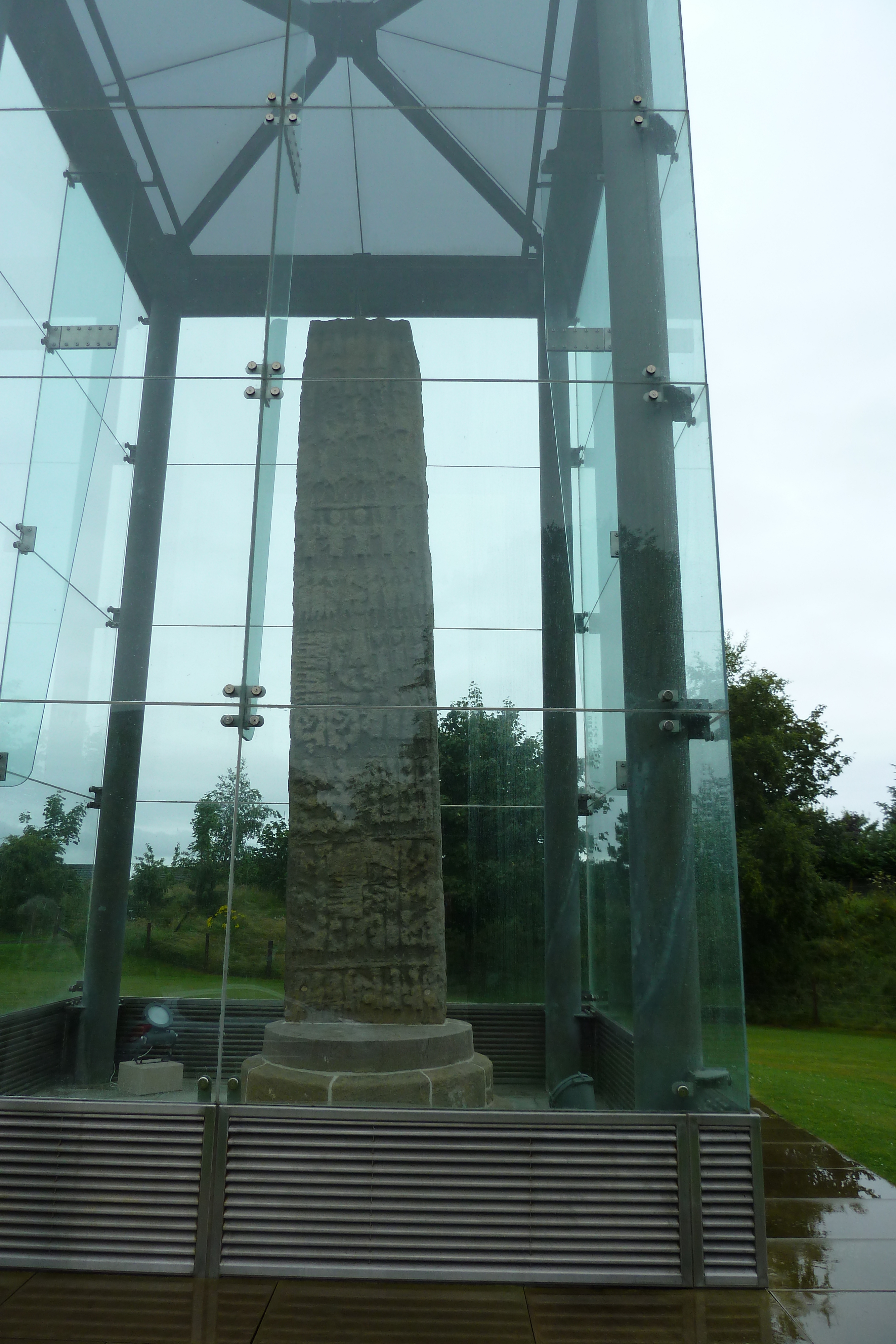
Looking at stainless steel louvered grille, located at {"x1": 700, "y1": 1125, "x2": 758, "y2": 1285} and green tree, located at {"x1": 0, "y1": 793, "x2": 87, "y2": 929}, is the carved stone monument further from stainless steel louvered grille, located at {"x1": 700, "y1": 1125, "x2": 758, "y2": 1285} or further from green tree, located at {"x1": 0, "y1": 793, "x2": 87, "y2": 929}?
green tree, located at {"x1": 0, "y1": 793, "x2": 87, "y2": 929}

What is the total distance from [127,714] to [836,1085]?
792 centimetres

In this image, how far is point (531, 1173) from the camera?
391 cm

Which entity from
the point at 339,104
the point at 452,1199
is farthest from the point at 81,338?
the point at 452,1199

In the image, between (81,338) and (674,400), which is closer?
(674,400)

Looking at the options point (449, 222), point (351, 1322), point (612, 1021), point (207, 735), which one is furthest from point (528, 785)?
point (449, 222)

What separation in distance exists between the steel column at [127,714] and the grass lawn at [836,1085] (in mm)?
3423

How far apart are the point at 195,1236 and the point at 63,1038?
110 cm

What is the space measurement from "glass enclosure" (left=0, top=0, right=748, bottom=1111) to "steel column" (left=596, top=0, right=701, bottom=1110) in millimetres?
17

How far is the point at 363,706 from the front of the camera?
4520 mm

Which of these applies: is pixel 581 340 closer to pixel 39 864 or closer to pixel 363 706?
pixel 363 706

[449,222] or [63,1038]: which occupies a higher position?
[449,222]

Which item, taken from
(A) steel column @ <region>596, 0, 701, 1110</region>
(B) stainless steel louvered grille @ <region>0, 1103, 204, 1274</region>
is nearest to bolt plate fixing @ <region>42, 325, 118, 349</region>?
(A) steel column @ <region>596, 0, 701, 1110</region>

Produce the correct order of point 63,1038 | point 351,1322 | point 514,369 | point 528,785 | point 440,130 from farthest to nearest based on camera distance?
→ point 440,130
point 514,369
point 528,785
point 63,1038
point 351,1322

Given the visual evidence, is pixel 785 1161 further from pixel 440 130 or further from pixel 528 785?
pixel 440 130
